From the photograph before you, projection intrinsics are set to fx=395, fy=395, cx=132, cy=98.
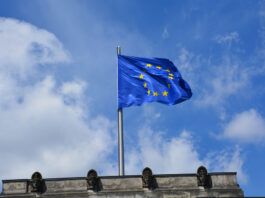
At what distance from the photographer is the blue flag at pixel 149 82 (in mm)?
32625

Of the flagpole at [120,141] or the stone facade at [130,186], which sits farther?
the flagpole at [120,141]

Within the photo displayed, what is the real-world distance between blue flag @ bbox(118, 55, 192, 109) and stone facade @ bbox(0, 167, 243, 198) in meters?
6.20

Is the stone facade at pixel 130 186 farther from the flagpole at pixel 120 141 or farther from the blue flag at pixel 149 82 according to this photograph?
the blue flag at pixel 149 82

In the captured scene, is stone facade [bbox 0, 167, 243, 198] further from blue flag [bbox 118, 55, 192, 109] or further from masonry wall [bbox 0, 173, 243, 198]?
blue flag [bbox 118, 55, 192, 109]

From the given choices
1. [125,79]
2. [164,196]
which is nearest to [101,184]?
[164,196]

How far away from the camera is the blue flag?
32.6 m

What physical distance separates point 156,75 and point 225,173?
1018cm

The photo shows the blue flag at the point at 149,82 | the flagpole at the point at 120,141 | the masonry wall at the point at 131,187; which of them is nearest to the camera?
the masonry wall at the point at 131,187

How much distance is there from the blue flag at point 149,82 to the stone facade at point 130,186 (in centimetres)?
620

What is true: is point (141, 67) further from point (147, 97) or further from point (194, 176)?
point (194, 176)

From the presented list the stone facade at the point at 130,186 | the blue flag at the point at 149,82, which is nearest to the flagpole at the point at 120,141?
the stone facade at the point at 130,186

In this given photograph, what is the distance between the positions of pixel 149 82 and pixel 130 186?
9.11m

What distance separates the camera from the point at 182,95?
110 feet

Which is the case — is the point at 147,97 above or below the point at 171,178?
above
